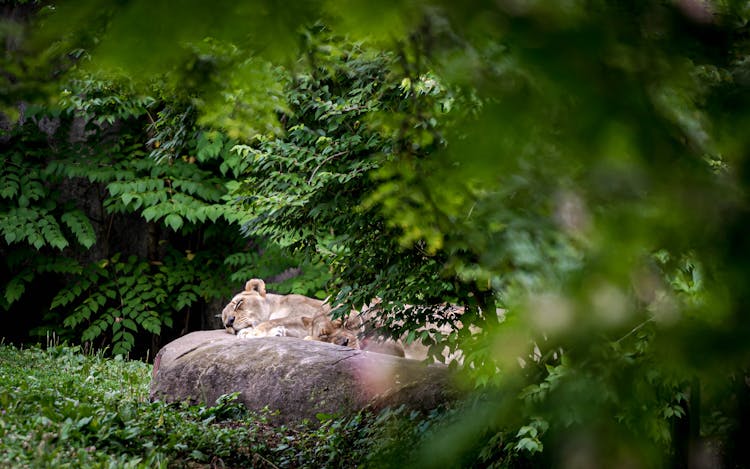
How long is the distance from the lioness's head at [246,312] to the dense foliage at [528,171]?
8.76 ft

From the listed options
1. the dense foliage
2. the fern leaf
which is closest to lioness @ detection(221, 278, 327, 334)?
the dense foliage

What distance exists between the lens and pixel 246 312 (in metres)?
8.42

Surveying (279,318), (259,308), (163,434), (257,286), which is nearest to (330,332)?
(279,318)

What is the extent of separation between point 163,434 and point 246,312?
128 inches

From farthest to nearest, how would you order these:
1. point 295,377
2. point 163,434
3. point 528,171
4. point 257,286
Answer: point 257,286, point 295,377, point 163,434, point 528,171

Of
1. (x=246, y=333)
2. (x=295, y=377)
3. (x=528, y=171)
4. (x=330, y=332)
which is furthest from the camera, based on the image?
(x=246, y=333)

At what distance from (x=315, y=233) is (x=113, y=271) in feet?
26.3

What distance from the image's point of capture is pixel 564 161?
145cm

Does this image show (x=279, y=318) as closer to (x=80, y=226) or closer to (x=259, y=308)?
(x=259, y=308)

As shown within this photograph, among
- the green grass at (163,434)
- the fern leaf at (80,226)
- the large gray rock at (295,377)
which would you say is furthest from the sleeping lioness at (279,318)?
the fern leaf at (80,226)

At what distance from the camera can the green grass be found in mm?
4152

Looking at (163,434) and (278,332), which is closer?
(163,434)

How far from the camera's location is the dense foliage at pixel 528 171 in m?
1.14

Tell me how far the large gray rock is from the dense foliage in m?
0.94
